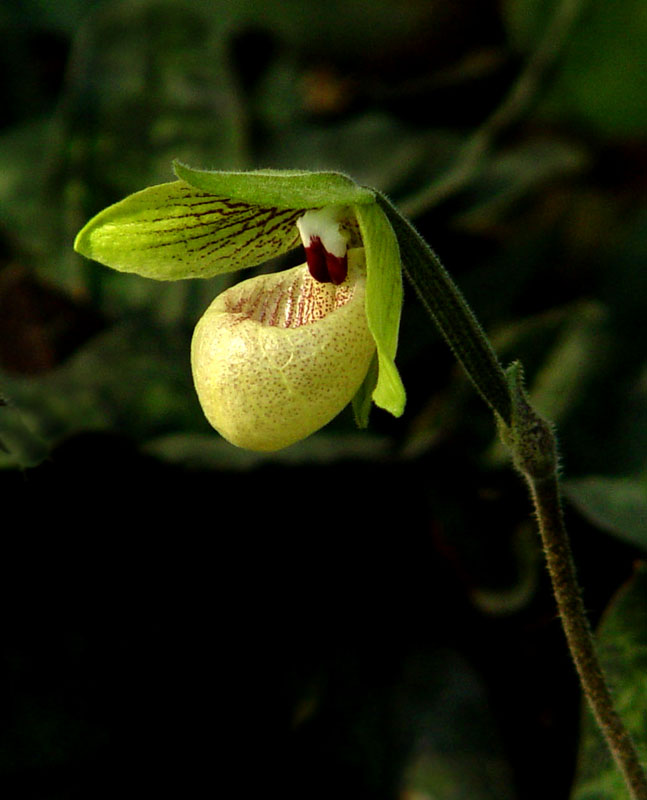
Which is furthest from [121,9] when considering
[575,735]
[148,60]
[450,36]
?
[575,735]

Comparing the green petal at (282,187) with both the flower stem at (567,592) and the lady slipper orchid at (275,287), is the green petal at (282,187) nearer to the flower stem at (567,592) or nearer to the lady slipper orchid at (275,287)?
the lady slipper orchid at (275,287)

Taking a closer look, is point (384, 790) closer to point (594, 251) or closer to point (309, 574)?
point (309, 574)

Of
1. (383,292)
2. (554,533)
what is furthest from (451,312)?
(554,533)

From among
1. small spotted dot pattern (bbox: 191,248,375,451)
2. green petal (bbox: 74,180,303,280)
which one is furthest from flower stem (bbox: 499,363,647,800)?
green petal (bbox: 74,180,303,280)

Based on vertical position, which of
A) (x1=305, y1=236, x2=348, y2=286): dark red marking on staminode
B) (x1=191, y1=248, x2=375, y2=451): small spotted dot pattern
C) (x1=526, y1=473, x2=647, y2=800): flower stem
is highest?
(x1=305, y1=236, x2=348, y2=286): dark red marking on staminode

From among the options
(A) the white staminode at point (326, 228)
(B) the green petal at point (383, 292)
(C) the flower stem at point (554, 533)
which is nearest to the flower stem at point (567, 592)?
(C) the flower stem at point (554, 533)

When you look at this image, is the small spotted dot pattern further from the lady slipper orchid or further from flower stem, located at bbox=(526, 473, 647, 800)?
flower stem, located at bbox=(526, 473, 647, 800)
